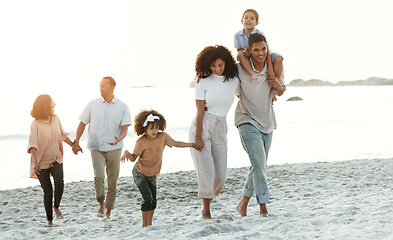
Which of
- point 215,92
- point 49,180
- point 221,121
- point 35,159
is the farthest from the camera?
point 49,180

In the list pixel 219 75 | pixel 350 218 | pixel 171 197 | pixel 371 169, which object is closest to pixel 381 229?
pixel 350 218

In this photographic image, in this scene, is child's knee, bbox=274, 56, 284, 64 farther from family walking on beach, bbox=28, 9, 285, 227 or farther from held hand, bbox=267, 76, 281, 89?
held hand, bbox=267, 76, 281, 89

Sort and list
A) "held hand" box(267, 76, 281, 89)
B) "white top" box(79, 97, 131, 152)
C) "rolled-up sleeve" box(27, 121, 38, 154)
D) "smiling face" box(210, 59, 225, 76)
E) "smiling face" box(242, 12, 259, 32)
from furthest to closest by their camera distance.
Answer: "white top" box(79, 97, 131, 152)
"rolled-up sleeve" box(27, 121, 38, 154)
"smiling face" box(242, 12, 259, 32)
"held hand" box(267, 76, 281, 89)
"smiling face" box(210, 59, 225, 76)

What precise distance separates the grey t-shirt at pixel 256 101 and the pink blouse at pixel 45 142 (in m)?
2.30

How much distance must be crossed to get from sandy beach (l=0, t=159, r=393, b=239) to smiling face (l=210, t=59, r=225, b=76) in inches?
59.8

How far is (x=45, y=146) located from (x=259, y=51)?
9.05 feet

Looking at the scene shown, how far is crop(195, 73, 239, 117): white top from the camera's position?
4.41 metres

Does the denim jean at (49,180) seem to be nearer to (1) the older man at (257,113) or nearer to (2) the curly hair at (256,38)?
(1) the older man at (257,113)

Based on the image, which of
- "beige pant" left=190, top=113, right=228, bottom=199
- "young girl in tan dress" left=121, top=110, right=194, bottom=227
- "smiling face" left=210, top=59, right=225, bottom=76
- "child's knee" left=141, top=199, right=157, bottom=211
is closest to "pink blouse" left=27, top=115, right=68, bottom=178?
"young girl in tan dress" left=121, top=110, right=194, bottom=227

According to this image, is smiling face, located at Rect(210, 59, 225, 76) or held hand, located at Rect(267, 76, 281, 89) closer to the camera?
smiling face, located at Rect(210, 59, 225, 76)

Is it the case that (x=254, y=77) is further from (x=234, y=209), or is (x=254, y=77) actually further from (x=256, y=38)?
(x=234, y=209)

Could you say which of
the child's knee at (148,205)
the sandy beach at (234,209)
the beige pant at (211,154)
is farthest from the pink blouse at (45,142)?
the beige pant at (211,154)

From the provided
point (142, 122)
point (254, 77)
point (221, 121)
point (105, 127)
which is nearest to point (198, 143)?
point (221, 121)

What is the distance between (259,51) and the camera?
14.6ft
